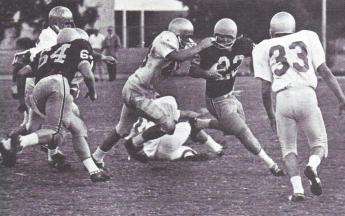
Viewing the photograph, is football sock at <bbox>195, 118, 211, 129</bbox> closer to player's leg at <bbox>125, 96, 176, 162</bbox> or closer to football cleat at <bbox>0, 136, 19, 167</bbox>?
player's leg at <bbox>125, 96, 176, 162</bbox>

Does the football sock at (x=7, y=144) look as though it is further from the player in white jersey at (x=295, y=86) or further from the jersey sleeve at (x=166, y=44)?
the player in white jersey at (x=295, y=86)

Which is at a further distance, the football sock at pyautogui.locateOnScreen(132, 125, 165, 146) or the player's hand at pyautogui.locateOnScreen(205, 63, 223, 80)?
the football sock at pyautogui.locateOnScreen(132, 125, 165, 146)

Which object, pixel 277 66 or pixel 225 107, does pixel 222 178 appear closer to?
pixel 225 107

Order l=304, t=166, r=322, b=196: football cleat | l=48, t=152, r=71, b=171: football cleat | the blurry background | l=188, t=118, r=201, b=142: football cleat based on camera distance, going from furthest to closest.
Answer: the blurry background
l=188, t=118, r=201, b=142: football cleat
l=48, t=152, r=71, b=171: football cleat
l=304, t=166, r=322, b=196: football cleat

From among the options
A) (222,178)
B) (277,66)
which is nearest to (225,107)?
(222,178)

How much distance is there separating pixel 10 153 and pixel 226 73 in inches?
85.5

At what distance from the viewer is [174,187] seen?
7914mm

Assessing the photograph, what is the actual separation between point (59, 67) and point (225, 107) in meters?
1.64

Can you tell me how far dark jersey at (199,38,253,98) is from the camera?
8633 millimetres

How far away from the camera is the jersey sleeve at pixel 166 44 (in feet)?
27.7

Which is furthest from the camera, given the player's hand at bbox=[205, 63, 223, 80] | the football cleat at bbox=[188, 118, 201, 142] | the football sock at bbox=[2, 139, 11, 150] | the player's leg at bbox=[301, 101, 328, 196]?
the football cleat at bbox=[188, 118, 201, 142]

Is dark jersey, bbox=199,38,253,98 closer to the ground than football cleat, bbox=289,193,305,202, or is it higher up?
higher up

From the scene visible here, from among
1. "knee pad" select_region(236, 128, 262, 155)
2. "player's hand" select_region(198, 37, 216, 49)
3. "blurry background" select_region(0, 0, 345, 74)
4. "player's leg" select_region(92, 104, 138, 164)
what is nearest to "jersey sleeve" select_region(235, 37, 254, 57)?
"player's hand" select_region(198, 37, 216, 49)

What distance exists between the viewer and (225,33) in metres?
8.37
